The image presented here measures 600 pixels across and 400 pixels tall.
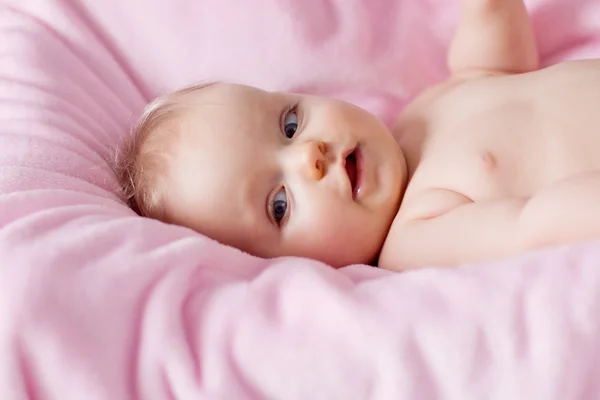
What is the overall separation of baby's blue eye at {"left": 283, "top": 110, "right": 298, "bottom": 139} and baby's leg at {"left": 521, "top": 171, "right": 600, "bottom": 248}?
0.42 m

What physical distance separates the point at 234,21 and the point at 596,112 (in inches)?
28.3

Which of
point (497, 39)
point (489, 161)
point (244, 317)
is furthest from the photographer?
point (497, 39)

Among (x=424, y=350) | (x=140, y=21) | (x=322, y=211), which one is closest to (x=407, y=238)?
(x=322, y=211)

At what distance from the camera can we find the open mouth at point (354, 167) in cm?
104

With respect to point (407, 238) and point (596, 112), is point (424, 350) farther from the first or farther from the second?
point (596, 112)

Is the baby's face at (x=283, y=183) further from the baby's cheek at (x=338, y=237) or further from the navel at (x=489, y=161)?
the navel at (x=489, y=161)

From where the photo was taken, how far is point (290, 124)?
1.12 meters

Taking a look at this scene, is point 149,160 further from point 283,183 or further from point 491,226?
point 491,226

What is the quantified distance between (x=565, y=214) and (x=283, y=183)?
42 cm

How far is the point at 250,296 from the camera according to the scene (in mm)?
730

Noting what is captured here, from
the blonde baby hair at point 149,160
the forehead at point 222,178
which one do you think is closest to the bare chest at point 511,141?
the forehead at point 222,178

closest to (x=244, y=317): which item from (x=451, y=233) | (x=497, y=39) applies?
(x=451, y=233)

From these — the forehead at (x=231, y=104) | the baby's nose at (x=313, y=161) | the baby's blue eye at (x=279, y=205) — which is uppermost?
the forehead at (x=231, y=104)

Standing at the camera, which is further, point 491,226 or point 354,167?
point 354,167
